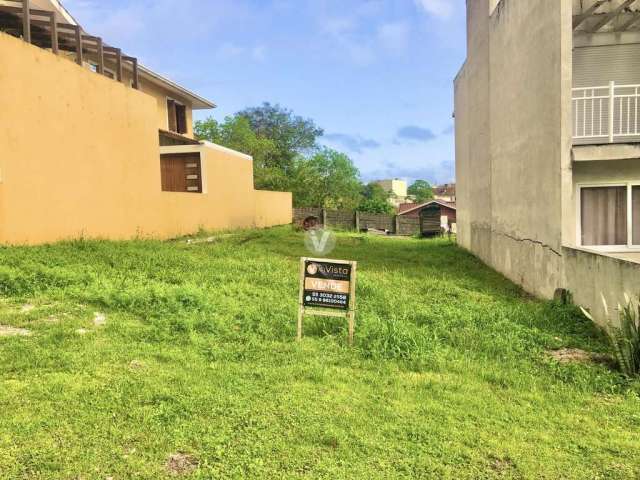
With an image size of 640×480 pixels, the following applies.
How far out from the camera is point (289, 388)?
410 centimetres

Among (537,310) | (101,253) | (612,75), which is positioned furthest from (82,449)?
(612,75)

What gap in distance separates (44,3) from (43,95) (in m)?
5.65

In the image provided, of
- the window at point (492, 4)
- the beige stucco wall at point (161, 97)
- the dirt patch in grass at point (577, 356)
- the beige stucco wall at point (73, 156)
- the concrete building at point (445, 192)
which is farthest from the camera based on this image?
the concrete building at point (445, 192)

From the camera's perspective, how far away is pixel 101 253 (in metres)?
9.40

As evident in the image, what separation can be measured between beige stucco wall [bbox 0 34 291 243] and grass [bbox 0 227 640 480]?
1988 millimetres

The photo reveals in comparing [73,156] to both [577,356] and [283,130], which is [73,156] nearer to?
[577,356]

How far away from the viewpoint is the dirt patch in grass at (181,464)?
285 cm

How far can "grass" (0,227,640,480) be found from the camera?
9.87 feet

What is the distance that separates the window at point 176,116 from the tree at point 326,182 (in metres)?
21.2

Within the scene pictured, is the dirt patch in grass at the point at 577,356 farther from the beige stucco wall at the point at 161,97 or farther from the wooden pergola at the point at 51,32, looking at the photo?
the beige stucco wall at the point at 161,97

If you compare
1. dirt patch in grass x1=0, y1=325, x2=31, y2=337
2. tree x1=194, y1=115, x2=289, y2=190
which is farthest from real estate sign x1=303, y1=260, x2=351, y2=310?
tree x1=194, y1=115, x2=289, y2=190

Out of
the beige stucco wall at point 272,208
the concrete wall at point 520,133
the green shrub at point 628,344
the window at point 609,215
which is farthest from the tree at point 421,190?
the green shrub at point 628,344

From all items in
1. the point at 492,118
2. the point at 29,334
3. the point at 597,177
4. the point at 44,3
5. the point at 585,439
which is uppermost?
the point at 44,3

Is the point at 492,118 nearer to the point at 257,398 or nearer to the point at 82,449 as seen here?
the point at 257,398
